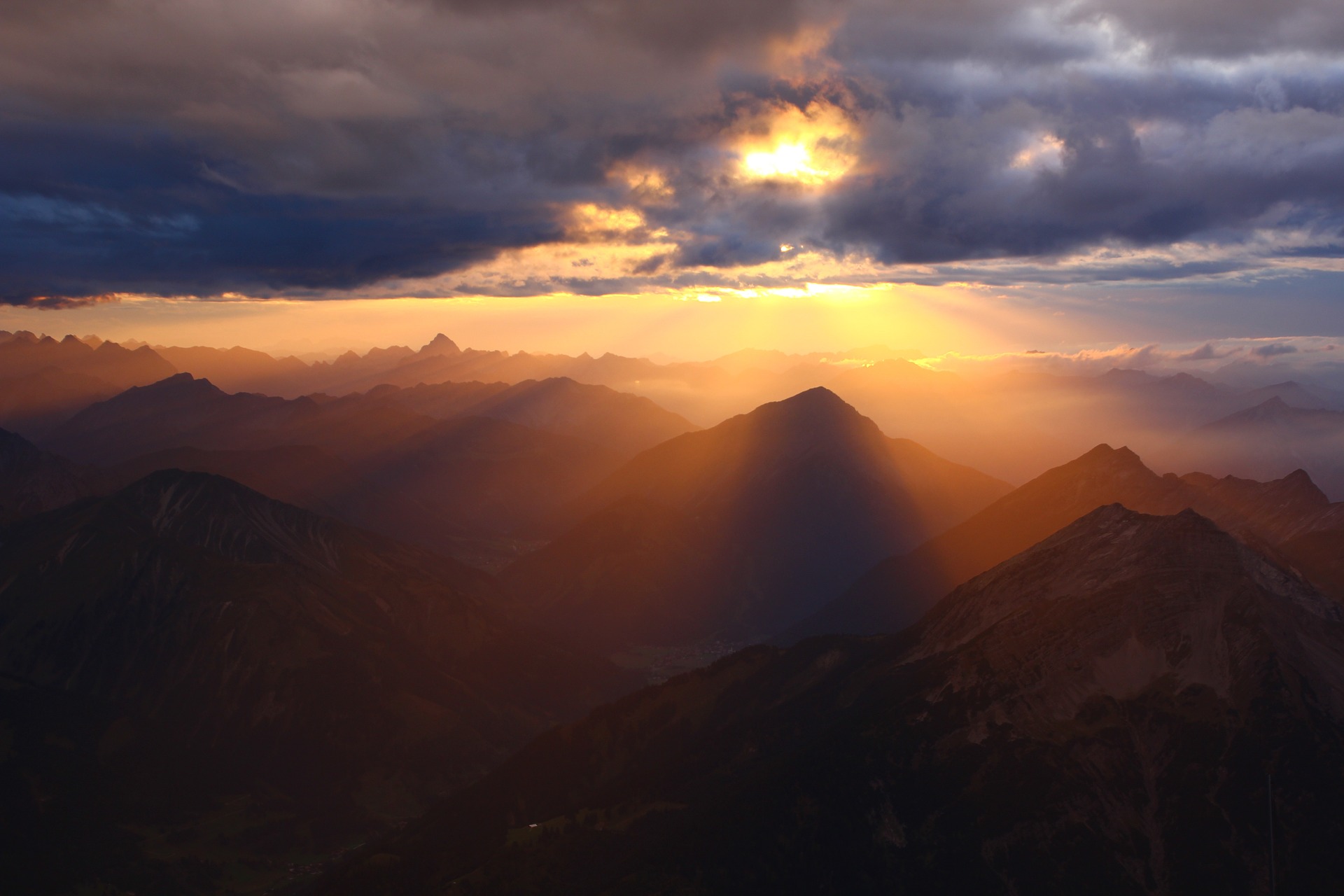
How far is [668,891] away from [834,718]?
181 ft

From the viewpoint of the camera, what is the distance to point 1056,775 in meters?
141

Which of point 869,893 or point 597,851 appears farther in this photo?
point 597,851

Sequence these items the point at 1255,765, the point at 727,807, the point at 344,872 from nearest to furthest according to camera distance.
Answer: the point at 1255,765, the point at 727,807, the point at 344,872

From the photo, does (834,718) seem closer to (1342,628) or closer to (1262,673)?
(1262,673)

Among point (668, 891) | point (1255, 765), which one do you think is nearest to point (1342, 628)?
point (1255, 765)

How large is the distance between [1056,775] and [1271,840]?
88.1ft

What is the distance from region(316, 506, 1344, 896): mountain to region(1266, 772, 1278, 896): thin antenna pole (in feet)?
1.25

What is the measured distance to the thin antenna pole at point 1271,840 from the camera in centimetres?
12181

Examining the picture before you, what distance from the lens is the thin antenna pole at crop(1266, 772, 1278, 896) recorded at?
122 meters

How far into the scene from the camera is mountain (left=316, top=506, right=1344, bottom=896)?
5192 inches

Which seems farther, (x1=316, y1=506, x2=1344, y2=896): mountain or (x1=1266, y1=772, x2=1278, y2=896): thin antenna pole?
(x1=316, y1=506, x2=1344, y2=896): mountain

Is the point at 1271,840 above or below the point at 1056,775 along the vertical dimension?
below

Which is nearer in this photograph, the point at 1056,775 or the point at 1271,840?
the point at 1271,840

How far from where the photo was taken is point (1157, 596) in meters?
159
